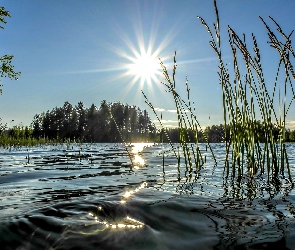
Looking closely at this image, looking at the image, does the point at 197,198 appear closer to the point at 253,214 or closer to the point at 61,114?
the point at 253,214

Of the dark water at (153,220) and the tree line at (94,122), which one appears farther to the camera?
the tree line at (94,122)

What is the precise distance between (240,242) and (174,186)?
163 centimetres

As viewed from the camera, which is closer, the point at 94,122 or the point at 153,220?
the point at 153,220

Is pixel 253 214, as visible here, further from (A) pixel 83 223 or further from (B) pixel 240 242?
(A) pixel 83 223

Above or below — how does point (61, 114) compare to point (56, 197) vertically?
above

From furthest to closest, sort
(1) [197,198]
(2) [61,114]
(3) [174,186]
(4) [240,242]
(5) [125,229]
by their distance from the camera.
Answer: (2) [61,114], (3) [174,186], (1) [197,198], (5) [125,229], (4) [240,242]

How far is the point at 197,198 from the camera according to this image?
241cm

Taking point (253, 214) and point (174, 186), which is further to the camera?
point (174, 186)

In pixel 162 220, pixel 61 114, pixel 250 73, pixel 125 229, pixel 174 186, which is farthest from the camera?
pixel 61 114

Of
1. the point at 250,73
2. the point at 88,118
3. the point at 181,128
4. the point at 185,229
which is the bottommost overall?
the point at 185,229

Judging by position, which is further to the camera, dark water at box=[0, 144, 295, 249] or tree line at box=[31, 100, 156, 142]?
tree line at box=[31, 100, 156, 142]

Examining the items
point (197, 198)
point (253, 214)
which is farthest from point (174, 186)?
point (253, 214)

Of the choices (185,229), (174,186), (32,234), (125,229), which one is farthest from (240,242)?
(174,186)

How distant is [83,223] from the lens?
165 cm
